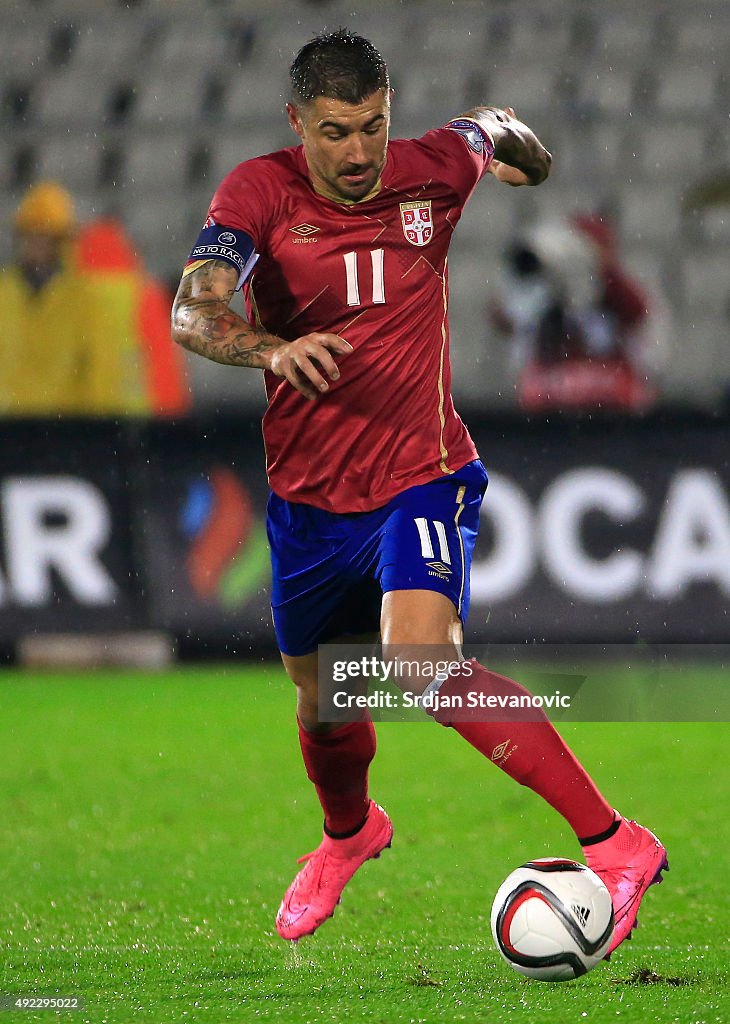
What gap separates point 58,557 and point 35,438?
2.12ft

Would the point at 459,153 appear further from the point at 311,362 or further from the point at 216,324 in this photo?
the point at 311,362

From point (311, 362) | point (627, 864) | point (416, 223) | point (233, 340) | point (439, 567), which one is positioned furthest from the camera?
point (416, 223)

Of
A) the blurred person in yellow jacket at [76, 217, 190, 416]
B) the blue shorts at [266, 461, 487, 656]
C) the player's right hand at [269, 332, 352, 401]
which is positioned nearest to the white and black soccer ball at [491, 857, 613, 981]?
the blue shorts at [266, 461, 487, 656]

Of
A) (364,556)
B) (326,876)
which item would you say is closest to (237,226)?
(364,556)

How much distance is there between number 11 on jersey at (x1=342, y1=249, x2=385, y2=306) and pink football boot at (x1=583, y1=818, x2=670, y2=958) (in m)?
1.35

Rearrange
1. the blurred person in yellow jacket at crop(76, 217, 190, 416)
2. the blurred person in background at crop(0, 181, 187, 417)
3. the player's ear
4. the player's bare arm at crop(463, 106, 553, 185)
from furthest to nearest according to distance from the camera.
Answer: the blurred person in yellow jacket at crop(76, 217, 190, 416), the blurred person in background at crop(0, 181, 187, 417), the player's bare arm at crop(463, 106, 553, 185), the player's ear

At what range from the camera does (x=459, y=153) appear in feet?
12.7

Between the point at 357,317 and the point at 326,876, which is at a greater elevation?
the point at 357,317

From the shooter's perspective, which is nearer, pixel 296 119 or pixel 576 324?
pixel 296 119

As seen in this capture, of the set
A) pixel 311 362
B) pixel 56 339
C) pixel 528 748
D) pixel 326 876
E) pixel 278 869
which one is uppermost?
pixel 311 362

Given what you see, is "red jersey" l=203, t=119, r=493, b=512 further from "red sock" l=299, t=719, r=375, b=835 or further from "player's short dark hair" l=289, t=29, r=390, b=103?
"red sock" l=299, t=719, r=375, b=835

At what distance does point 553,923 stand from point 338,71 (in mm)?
1906

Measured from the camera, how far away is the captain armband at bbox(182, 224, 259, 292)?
338cm

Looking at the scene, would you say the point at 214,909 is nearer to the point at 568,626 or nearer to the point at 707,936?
the point at 707,936
